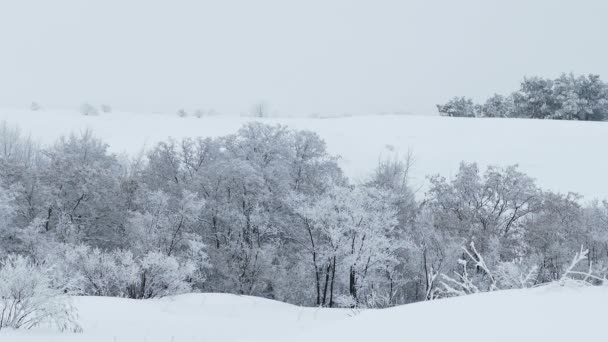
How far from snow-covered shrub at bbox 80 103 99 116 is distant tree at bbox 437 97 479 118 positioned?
1723 inches

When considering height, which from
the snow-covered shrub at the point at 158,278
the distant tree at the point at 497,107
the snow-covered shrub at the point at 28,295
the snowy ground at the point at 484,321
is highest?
the distant tree at the point at 497,107

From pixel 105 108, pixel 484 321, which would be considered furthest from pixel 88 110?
pixel 484 321

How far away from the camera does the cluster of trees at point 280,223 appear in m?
25.1

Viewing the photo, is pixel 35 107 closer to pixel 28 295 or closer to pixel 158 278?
pixel 158 278

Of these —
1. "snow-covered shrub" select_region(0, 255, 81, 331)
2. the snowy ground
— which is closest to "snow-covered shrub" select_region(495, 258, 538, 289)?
the snowy ground

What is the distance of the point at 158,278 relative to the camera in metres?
20.2

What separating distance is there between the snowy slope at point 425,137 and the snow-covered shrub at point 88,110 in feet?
2.89

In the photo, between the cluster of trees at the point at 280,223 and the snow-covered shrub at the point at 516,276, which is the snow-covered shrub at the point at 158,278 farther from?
the snow-covered shrub at the point at 516,276

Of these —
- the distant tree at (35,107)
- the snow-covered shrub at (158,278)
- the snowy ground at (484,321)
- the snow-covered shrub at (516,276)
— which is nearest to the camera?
the snowy ground at (484,321)

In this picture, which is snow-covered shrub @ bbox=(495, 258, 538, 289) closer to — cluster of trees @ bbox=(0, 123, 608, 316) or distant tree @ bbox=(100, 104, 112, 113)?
cluster of trees @ bbox=(0, 123, 608, 316)

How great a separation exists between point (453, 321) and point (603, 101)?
215 ft

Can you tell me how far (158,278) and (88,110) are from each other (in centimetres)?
4036

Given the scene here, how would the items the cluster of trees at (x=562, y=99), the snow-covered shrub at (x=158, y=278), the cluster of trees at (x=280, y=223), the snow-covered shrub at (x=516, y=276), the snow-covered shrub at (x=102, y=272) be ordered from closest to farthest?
the snow-covered shrub at (x=516, y=276) < the snow-covered shrub at (x=102, y=272) < the snow-covered shrub at (x=158, y=278) < the cluster of trees at (x=280, y=223) < the cluster of trees at (x=562, y=99)

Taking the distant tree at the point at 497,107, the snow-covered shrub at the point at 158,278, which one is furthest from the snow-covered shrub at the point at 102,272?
the distant tree at the point at 497,107
